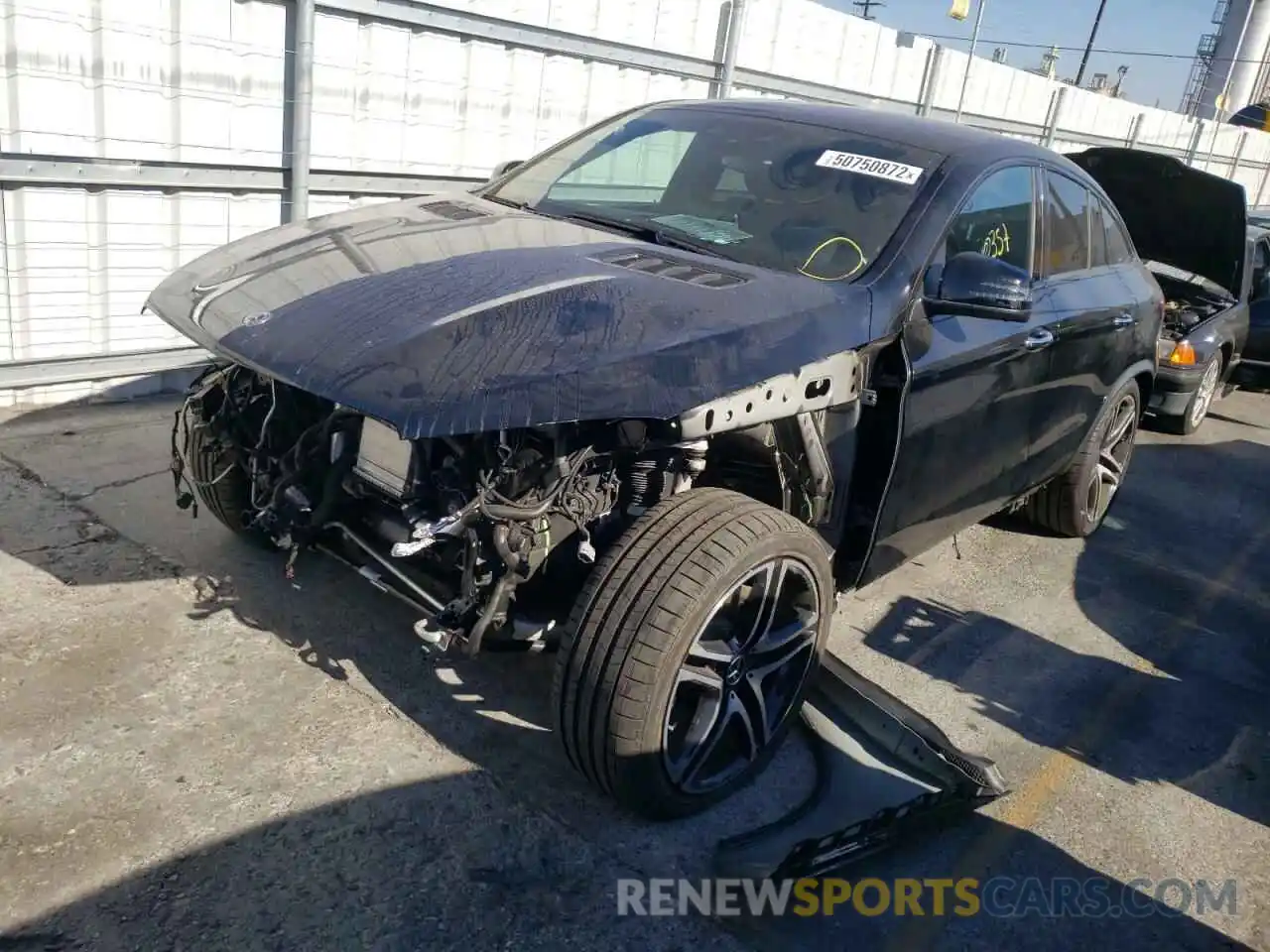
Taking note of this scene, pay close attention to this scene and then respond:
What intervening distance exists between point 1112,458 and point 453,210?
351 centimetres

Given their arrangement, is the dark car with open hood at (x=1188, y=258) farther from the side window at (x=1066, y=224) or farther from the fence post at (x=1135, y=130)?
the fence post at (x=1135, y=130)

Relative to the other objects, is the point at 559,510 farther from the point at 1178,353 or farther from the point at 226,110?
the point at 1178,353

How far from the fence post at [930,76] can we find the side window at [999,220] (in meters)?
7.85

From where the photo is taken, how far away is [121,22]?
5.05m

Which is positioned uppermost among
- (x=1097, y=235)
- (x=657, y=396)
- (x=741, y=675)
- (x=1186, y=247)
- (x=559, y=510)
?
(x=1097, y=235)

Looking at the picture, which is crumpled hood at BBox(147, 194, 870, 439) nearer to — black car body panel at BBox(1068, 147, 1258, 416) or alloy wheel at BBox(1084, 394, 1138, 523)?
alloy wheel at BBox(1084, 394, 1138, 523)

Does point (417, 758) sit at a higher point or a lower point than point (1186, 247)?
lower

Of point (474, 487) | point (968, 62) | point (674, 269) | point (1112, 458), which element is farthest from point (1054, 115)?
point (474, 487)

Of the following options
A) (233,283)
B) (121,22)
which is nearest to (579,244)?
(233,283)

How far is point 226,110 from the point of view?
5547 mm

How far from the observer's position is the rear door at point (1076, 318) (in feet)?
13.5

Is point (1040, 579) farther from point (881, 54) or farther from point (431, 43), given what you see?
point (881, 54)

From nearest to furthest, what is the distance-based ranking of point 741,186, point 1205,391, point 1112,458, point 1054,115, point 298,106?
1. point 741,186
2. point 1112,458
3. point 298,106
4. point 1205,391
5. point 1054,115

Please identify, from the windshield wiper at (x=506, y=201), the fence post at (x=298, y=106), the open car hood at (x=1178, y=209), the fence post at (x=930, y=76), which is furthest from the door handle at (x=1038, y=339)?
the fence post at (x=930, y=76)
